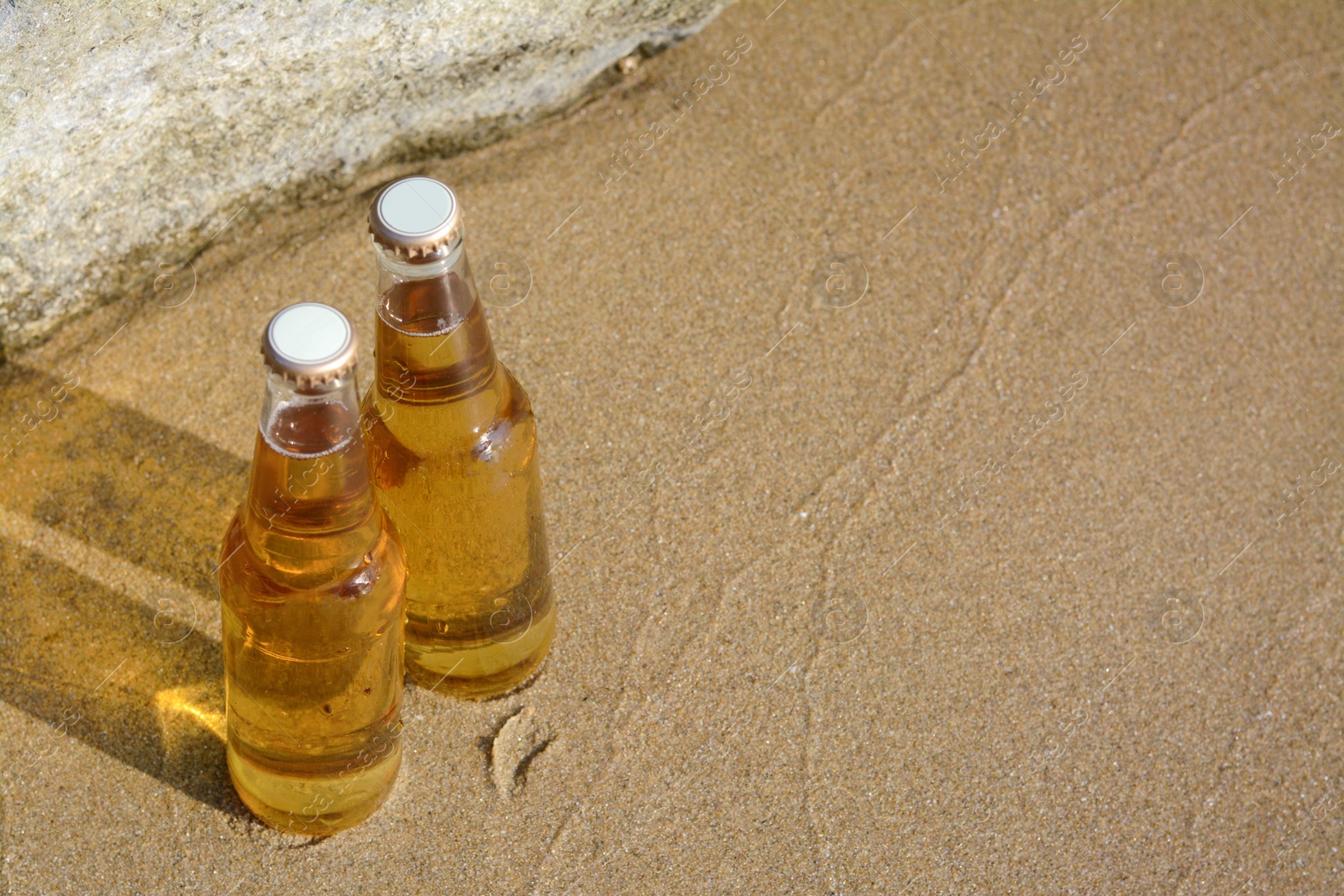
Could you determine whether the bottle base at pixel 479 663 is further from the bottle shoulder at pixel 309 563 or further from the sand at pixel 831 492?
the bottle shoulder at pixel 309 563

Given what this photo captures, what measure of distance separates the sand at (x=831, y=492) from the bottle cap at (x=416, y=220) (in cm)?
79

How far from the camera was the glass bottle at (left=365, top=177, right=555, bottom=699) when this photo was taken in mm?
1333

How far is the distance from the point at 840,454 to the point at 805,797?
1.82 ft

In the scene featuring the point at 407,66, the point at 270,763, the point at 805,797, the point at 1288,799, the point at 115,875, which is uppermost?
the point at 407,66

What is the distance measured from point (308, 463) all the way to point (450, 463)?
0.88 feet

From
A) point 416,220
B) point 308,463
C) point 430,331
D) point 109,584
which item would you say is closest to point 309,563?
point 308,463

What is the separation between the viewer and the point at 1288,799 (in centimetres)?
190

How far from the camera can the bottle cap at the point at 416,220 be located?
1289 millimetres

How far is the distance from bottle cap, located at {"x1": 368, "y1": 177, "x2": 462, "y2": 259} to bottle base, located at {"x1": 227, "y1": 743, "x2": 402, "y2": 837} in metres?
0.70

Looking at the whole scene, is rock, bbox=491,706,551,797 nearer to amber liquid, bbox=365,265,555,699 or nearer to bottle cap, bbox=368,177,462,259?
amber liquid, bbox=365,265,555,699

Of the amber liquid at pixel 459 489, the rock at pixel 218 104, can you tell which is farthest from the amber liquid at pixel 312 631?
the rock at pixel 218 104

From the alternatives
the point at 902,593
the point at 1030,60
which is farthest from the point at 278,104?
the point at 1030,60

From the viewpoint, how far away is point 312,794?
5.51 feet

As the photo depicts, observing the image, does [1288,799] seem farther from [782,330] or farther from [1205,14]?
[1205,14]
